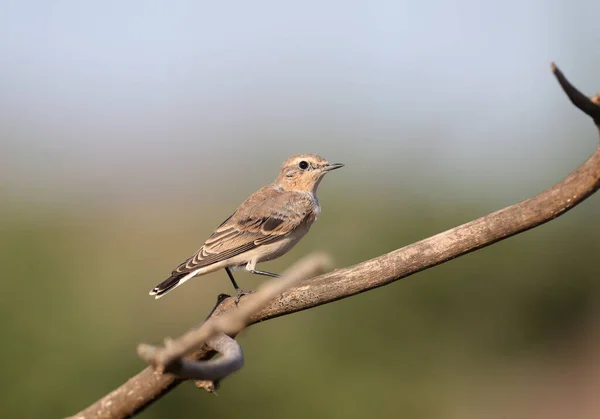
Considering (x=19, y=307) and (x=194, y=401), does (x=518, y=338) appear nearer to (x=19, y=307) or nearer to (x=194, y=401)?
(x=194, y=401)

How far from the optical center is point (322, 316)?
1078 cm

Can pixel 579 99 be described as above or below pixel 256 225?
below

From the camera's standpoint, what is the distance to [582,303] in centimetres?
1402

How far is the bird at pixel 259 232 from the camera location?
19.5 ft

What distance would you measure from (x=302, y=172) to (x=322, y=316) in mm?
4437

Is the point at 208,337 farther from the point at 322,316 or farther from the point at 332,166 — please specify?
the point at 322,316

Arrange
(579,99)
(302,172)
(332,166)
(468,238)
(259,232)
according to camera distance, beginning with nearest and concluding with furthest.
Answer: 1. (579,99)
2. (468,238)
3. (259,232)
4. (332,166)
5. (302,172)

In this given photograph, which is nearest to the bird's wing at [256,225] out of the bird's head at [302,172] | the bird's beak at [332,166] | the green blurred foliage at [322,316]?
the bird's head at [302,172]

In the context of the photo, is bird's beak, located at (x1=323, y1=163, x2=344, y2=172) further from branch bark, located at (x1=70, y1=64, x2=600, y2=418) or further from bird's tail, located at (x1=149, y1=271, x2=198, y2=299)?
branch bark, located at (x1=70, y1=64, x2=600, y2=418)

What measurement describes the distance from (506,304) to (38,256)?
24.5 ft

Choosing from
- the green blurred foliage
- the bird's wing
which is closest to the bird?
the bird's wing

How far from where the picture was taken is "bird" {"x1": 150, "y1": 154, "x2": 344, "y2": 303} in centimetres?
596

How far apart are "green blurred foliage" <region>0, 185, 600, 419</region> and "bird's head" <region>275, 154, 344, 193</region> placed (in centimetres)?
267

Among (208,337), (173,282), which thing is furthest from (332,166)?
(208,337)
